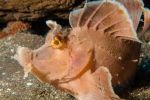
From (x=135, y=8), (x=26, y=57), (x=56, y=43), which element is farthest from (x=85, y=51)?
(x=135, y=8)

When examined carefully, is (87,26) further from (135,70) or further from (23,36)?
(23,36)

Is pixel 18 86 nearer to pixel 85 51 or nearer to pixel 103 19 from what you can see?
pixel 85 51

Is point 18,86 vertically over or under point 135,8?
under

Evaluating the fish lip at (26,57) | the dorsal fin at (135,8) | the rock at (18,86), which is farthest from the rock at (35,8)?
the fish lip at (26,57)

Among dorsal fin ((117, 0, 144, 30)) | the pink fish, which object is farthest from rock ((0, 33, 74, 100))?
dorsal fin ((117, 0, 144, 30))

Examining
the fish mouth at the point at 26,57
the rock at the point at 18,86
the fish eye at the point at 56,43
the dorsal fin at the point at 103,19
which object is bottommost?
the rock at the point at 18,86

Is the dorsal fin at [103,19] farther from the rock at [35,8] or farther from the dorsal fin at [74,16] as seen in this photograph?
the rock at [35,8]

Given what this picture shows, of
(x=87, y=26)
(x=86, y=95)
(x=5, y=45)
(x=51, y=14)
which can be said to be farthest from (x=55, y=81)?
(x=51, y=14)

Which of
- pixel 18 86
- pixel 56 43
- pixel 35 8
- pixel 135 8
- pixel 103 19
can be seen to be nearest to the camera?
pixel 56 43
